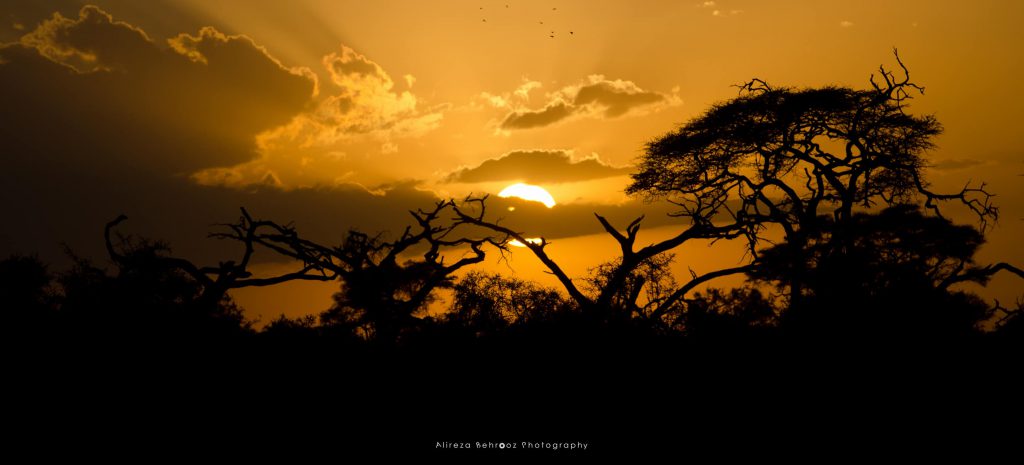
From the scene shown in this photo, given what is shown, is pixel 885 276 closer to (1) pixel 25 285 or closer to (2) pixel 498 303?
(2) pixel 498 303

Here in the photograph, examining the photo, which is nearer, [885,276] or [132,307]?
[132,307]

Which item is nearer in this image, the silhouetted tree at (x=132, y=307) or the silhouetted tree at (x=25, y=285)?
the silhouetted tree at (x=132, y=307)

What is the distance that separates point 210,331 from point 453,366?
487 cm

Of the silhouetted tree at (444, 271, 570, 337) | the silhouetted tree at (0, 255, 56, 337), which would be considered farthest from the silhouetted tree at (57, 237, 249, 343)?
the silhouetted tree at (444, 271, 570, 337)

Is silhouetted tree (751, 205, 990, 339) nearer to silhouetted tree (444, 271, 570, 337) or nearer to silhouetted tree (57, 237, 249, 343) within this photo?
silhouetted tree (444, 271, 570, 337)

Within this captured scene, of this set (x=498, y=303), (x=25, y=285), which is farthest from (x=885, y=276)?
(x=25, y=285)

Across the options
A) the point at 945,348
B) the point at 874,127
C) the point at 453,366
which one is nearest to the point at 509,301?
the point at 453,366

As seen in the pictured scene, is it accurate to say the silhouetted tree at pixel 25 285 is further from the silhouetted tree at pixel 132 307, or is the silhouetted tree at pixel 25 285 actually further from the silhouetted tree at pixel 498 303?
the silhouetted tree at pixel 498 303

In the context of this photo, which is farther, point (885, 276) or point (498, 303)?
point (885, 276)

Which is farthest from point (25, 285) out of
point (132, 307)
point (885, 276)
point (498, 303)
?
point (885, 276)

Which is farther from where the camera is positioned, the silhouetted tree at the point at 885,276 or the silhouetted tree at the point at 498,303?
the silhouetted tree at the point at 498,303

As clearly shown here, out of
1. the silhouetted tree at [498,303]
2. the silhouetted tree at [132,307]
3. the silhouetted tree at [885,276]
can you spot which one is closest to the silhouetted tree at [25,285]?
the silhouetted tree at [132,307]

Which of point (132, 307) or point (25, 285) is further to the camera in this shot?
point (25, 285)

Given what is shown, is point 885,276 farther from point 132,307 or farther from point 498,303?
point 132,307
